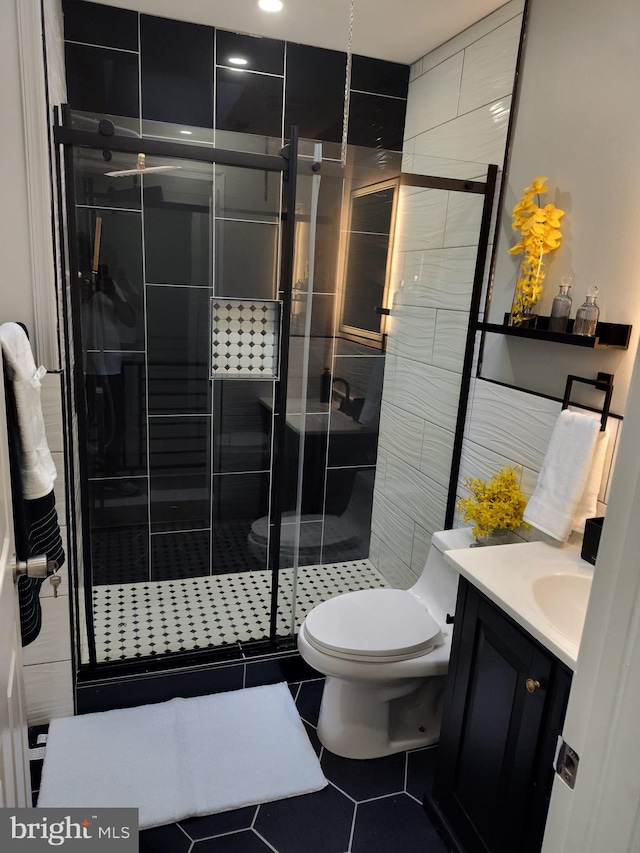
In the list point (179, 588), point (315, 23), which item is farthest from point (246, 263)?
point (179, 588)

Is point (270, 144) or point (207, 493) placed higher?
point (270, 144)

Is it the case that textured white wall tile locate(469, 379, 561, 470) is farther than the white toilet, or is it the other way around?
textured white wall tile locate(469, 379, 561, 470)

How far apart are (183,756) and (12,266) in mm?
1673

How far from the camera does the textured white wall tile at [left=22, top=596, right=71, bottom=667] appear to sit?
A: 6.56 feet

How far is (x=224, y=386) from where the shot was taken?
2.68 meters

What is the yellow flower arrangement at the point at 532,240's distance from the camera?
1.93 metres

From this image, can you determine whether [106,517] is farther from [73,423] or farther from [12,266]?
[12,266]

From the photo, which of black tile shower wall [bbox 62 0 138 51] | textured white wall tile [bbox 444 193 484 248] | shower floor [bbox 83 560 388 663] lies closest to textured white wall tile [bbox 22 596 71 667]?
shower floor [bbox 83 560 388 663]

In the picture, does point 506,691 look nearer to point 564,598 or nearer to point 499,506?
point 564,598

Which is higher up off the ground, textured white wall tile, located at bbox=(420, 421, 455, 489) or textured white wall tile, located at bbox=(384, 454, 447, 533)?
textured white wall tile, located at bbox=(420, 421, 455, 489)

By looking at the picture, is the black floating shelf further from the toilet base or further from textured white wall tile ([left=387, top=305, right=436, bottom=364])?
the toilet base

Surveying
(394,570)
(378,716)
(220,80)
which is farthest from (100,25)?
(378,716)

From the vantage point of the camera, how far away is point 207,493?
9.43 ft

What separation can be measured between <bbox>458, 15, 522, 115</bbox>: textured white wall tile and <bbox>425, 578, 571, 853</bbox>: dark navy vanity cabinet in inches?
73.1
